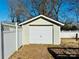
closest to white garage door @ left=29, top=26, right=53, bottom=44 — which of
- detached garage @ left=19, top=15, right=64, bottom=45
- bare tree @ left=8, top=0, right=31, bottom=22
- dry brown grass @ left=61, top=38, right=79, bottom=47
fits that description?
detached garage @ left=19, top=15, right=64, bottom=45

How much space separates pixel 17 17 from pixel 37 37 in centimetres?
2309

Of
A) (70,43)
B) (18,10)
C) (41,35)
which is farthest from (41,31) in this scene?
(18,10)

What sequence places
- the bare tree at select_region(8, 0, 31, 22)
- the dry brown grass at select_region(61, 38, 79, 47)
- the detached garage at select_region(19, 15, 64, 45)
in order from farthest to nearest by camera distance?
the bare tree at select_region(8, 0, 31, 22), the detached garage at select_region(19, 15, 64, 45), the dry brown grass at select_region(61, 38, 79, 47)

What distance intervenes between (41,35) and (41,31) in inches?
18.5

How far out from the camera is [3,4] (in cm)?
4309

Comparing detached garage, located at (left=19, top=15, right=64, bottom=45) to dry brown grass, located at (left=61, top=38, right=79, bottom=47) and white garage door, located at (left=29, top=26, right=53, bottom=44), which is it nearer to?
white garage door, located at (left=29, top=26, right=53, bottom=44)

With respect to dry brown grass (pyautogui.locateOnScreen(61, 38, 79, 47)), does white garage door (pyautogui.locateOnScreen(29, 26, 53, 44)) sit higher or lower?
higher

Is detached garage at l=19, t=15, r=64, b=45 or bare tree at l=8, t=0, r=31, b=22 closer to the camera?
detached garage at l=19, t=15, r=64, b=45

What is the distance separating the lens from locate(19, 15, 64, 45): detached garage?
20.2 meters

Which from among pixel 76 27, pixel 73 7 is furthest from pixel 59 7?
pixel 73 7

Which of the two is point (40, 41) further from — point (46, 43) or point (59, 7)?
point (59, 7)

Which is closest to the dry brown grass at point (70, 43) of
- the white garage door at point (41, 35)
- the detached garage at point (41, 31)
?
the detached garage at point (41, 31)

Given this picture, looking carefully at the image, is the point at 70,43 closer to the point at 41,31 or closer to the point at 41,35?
the point at 41,35

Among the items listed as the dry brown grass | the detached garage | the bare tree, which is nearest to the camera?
the dry brown grass
